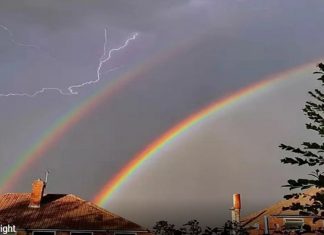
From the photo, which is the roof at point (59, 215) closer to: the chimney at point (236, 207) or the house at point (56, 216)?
the house at point (56, 216)

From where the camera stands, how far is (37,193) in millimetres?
31953

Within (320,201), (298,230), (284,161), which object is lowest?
(298,230)

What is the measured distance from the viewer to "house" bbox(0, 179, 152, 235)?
29.4 meters

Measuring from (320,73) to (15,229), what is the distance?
26220 mm

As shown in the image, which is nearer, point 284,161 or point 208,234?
point 284,161

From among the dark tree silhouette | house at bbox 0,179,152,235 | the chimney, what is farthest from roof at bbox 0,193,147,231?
the dark tree silhouette

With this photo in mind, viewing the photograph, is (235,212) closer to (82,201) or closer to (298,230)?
(82,201)

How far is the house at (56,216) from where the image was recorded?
2936 centimetres

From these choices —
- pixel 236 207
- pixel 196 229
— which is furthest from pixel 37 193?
pixel 196 229

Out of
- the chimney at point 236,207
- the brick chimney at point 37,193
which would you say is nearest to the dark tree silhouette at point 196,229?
the chimney at point 236,207

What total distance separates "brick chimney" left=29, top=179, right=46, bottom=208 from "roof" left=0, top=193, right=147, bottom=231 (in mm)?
387

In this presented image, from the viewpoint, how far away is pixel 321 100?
754 centimetres

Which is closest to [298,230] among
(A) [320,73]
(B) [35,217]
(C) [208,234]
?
(C) [208,234]

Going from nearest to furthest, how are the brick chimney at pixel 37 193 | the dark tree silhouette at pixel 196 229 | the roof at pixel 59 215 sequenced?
the dark tree silhouette at pixel 196 229, the roof at pixel 59 215, the brick chimney at pixel 37 193
